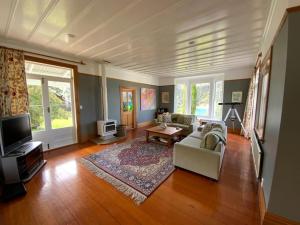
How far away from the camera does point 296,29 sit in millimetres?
1173

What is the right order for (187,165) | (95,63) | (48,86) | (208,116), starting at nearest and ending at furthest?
(187,165)
(48,86)
(95,63)
(208,116)

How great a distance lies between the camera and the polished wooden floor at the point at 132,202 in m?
1.53

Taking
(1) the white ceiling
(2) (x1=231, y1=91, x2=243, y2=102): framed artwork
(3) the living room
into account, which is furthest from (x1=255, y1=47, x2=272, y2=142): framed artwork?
(2) (x1=231, y1=91, x2=243, y2=102): framed artwork

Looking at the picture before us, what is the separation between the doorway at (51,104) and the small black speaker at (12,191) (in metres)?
1.45

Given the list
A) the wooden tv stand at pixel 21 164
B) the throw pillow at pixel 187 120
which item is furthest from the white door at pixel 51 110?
the throw pillow at pixel 187 120

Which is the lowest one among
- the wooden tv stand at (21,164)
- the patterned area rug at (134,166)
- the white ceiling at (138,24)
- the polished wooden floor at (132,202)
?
the polished wooden floor at (132,202)

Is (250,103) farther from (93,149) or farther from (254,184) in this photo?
(93,149)

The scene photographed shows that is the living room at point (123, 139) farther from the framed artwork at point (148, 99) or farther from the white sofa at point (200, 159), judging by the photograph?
the framed artwork at point (148, 99)

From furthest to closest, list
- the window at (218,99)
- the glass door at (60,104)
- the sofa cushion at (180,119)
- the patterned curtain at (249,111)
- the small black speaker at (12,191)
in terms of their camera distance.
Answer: the window at (218,99) < the sofa cushion at (180,119) < the patterned curtain at (249,111) < the glass door at (60,104) < the small black speaker at (12,191)

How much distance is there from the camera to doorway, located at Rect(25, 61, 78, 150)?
3.18 metres

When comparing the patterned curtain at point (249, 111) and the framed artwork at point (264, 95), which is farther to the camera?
the patterned curtain at point (249, 111)

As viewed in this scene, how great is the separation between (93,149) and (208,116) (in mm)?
4999

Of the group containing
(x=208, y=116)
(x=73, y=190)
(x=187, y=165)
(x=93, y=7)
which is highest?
(x=93, y=7)

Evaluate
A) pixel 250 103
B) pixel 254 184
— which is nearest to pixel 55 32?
pixel 254 184
